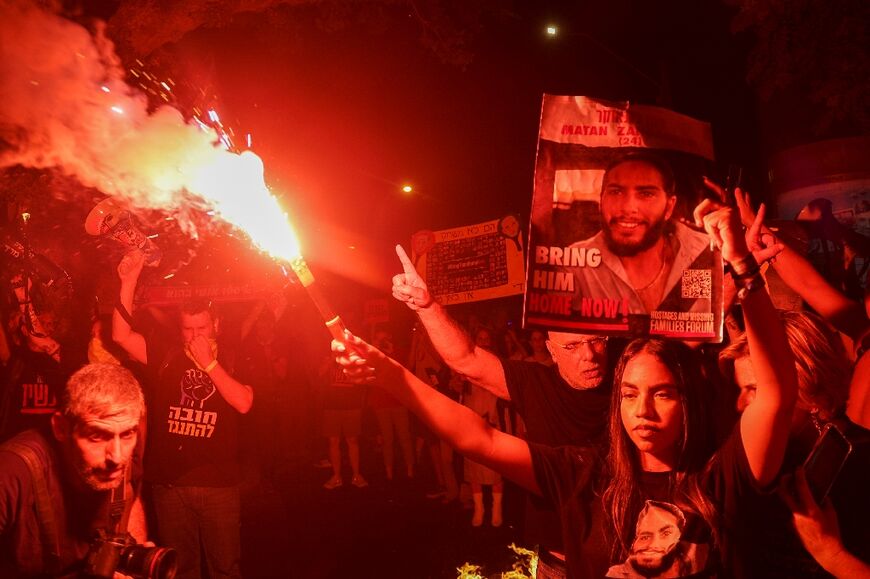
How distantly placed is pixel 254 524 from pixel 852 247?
25.0 ft

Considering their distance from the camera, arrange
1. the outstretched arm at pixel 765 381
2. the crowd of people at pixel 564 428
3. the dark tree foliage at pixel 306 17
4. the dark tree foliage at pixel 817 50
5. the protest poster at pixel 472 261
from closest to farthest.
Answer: the outstretched arm at pixel 765 381 → the crowd of people at pixel 564 428 → the dark tree foliage at pixel 306 17 → the dark tree foliage at pixel 817 50 → the protest poster at pixel 472 261

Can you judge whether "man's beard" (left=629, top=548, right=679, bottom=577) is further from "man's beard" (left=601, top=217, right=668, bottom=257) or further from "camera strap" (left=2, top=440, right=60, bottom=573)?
"camera strap" (left=2, top=440, right=60, bottom=573)

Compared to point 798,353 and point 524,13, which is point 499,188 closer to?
point 524,13

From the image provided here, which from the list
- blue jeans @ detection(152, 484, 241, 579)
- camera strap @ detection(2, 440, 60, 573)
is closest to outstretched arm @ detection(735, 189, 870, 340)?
blue jeans @ detection(152, 484, 241, 579)

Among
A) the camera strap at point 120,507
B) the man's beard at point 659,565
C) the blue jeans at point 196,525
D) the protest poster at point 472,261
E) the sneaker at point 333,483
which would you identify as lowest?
the sneaker at point 333,483

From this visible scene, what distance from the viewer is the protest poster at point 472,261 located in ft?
24.0

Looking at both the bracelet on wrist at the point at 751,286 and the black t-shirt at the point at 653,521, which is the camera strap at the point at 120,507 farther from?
the bracelet on wrist at the point at 751,286

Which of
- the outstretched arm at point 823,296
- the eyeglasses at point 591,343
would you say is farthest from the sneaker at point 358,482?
the outstretched arm at point 823,296

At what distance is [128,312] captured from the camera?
18.2 ft

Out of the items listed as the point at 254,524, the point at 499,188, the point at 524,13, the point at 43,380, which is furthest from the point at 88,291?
the point at 499,188

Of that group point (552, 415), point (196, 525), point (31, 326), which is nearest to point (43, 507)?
point (196, 525)

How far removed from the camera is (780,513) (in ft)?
8.93

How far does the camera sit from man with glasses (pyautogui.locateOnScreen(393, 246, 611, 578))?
3633 millimetres

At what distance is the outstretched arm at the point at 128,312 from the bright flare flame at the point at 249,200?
2262 mm
